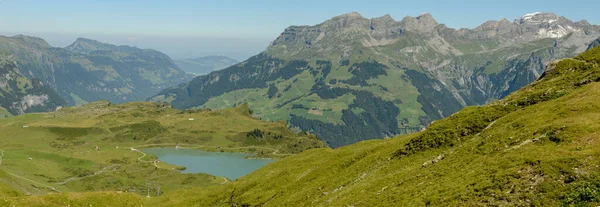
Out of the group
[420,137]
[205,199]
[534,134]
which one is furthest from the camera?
[205,199]

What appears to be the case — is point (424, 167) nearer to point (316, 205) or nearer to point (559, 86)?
point (316, 205)

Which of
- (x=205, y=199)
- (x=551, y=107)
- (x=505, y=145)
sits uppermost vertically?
(x=551, y=107)

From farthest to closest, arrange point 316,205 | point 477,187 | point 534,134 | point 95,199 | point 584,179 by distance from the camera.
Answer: point 95,199 < point 316,205 < point 534,134 < point 477,187 < point 584,179

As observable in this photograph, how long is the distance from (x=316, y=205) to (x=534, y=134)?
27251 mm

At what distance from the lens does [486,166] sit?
40969 mm

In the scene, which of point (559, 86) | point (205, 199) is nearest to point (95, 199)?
point (205, 199)

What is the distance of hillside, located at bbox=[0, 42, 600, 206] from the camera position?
33.9 metres

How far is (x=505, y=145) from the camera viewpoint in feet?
155

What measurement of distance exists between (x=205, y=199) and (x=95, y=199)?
23171 millimetres

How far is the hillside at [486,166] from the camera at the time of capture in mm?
33906

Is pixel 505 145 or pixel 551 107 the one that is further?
pixel 551 107

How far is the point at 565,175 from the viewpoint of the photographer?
33.4m

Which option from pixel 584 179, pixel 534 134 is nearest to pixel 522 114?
pixel 534 134

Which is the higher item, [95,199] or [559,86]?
[559,86]
